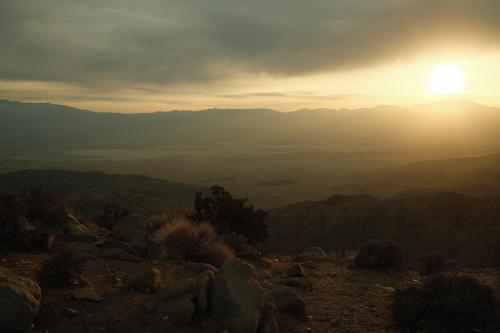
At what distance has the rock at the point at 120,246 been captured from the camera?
1077cm

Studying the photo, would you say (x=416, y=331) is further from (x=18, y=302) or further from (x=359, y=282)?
(x=18, y=302)

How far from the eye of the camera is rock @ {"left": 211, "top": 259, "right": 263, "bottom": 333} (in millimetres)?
6379

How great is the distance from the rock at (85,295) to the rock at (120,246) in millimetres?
3432

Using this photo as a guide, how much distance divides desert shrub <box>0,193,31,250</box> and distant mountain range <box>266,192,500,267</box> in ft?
81.8

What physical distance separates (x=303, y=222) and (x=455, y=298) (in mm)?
38402

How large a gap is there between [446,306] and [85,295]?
18.5 feet

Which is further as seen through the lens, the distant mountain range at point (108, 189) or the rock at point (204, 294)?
the distant mountain range at point (108, 189)

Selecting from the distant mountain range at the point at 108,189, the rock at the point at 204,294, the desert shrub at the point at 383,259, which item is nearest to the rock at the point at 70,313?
the rock at the point at 204,294

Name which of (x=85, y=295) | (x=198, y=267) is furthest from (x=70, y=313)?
(x=198, y=267)

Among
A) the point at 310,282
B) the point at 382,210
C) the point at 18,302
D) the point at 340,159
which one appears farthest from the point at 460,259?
the point at 340,159

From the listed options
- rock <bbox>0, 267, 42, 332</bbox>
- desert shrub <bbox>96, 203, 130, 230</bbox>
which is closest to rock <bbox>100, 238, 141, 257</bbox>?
rock <bbox>0, 267, 42, 332</bbox>

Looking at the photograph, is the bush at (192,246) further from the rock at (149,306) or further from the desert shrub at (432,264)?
the desert shrub at (432,264)

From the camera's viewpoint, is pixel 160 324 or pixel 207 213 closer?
pixel 160 324

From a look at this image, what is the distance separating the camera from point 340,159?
154875 mm
